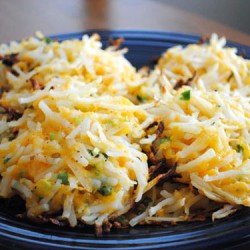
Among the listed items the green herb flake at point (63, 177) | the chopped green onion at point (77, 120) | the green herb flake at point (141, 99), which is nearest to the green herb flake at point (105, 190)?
the green herb flake at point (63, 177)

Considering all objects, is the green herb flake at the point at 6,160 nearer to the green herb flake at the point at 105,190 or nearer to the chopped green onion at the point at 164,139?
A: the green herb flake at the point at 105,190

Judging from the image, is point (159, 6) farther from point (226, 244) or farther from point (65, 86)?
point (226, 244)

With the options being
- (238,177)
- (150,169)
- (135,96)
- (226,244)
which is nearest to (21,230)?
(150,169)

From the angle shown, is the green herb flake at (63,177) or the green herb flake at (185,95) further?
the green herb flake at (185,95)

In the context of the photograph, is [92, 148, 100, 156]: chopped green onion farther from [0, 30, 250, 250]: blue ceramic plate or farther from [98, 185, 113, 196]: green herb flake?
[0, 30, 250, 250]: blue ceramic plate

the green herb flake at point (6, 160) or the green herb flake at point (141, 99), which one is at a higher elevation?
the green herb flake at point (141, 99)

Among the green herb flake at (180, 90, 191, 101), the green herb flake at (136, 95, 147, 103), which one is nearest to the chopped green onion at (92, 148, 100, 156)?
the green herb flake at (180, 90, 191, 101)

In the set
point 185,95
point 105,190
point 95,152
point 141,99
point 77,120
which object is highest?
point 141,99

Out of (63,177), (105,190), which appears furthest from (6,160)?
(105,190)

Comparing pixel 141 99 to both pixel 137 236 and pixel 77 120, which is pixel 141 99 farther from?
pixel 137 236

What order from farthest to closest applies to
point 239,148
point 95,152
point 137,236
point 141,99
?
1. point 141,99
2. point 239,148
3. point 95,152
4. point 137,236

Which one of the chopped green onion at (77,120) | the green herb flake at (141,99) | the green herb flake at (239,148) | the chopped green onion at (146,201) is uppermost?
the green herb flake at (141,99)
